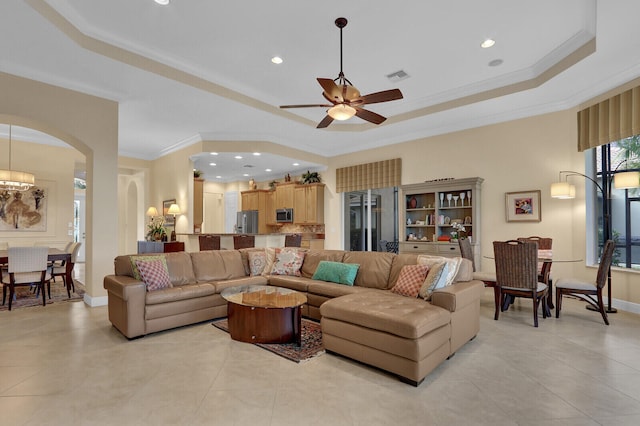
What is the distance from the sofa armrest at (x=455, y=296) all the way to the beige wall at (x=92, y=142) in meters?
4.75

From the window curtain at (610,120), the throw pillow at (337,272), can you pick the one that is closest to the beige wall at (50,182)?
the throw pillow at (337,272)

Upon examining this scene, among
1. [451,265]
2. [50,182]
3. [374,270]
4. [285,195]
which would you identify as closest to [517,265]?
[451,265]

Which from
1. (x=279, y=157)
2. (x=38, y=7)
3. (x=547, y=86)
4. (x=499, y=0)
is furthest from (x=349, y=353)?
(x=279, y=157)

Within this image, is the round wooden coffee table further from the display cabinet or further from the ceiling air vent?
the display cabinet

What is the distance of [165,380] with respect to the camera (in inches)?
103

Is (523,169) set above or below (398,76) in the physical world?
below

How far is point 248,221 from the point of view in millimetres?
10453

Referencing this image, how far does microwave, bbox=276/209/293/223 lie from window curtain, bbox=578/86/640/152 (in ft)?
21.4

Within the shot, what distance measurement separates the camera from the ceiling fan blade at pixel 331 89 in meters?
3.19

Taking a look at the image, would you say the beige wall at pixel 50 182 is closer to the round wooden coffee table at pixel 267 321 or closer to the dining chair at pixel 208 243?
the dining chair at pixel 208 243

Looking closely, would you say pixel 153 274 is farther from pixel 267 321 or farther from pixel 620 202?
pixel 620 202

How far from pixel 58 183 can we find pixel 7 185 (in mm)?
1358

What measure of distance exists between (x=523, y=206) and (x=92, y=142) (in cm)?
697

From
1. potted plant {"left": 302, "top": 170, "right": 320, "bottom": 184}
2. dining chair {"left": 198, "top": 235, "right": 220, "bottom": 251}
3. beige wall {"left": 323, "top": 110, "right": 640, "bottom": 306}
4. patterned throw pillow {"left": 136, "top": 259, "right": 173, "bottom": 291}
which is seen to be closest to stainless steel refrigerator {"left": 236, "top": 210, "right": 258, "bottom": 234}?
potted plant {"left": 302, "top": 170, "right": 320, "bottom": 184}
